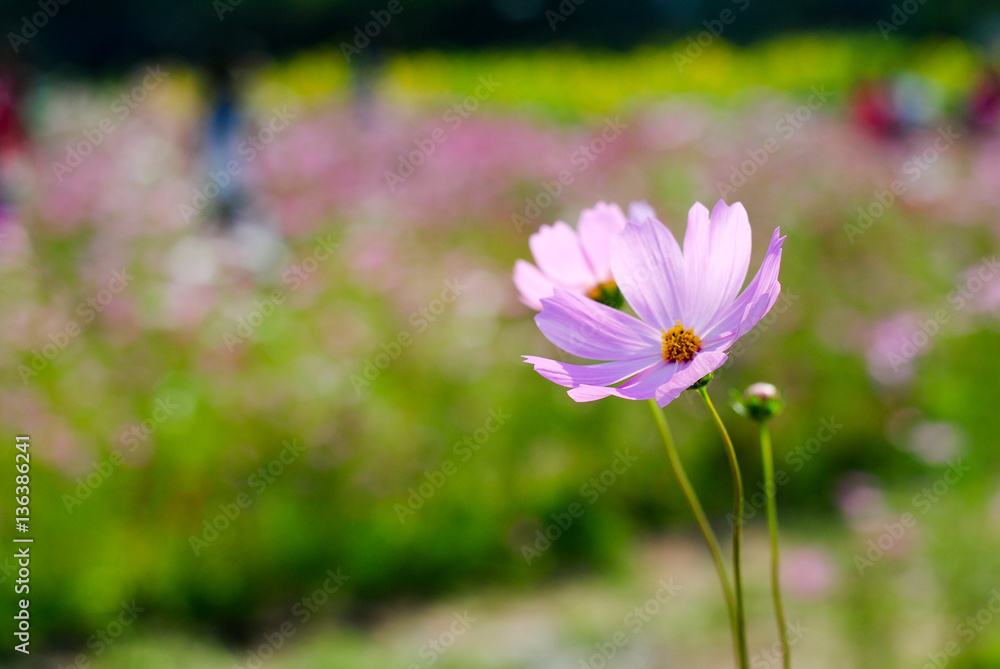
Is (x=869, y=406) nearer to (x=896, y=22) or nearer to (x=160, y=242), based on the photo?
(x=160, y=242)

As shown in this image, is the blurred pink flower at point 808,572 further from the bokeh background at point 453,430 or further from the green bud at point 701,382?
the green bud at point 701,382

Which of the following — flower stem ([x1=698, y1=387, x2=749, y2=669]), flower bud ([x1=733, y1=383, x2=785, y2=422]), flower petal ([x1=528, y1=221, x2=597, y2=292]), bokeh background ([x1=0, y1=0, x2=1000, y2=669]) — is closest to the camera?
flower stem ([x1=698, y1=387, x2=749, y2=669])

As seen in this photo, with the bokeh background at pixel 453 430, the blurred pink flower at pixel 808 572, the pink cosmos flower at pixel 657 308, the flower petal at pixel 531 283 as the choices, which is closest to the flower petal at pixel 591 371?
the pink cosmos flower at pixel 657 308

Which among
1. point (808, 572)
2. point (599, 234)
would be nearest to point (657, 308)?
point (599, 234)

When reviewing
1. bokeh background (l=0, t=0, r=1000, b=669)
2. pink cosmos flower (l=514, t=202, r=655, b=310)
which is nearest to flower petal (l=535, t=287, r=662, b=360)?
pink cosmos flower (l=514, t=202, r=655, b=310)

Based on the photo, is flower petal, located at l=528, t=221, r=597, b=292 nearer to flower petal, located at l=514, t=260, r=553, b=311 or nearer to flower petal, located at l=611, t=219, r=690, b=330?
flower petal, located at l=514, t=260, r=553, b=311

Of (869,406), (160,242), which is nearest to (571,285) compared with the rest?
(869,406)
